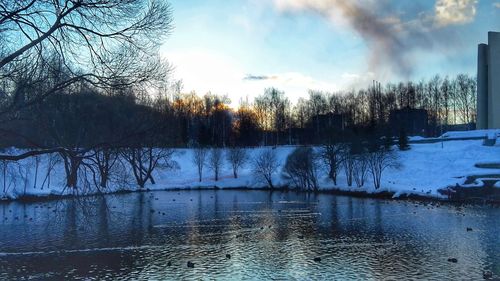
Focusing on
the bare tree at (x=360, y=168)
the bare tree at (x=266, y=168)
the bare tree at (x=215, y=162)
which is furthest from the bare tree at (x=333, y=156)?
the bare tree at (x=215, y=162)

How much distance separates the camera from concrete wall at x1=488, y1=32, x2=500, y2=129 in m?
73.2

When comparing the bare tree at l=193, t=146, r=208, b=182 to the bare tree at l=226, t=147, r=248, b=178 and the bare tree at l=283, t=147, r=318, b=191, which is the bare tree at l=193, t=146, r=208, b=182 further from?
the bare tree at l=283, t=147, r=318, b=191

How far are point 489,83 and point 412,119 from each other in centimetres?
2097

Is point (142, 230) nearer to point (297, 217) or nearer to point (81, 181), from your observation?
point (297, 217)

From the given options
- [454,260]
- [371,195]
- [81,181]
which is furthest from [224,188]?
[81,181]

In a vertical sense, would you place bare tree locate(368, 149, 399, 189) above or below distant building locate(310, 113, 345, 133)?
below

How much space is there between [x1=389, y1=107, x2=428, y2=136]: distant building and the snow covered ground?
1863cm

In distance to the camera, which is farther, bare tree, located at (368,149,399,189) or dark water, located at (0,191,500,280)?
bare tree, located at (368,149,399,189)

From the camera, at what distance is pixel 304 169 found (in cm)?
5938

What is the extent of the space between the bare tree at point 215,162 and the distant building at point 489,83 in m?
43.7

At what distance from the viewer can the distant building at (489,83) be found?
241 feet

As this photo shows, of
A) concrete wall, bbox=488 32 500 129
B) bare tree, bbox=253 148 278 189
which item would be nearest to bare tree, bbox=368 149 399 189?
bare tree, bbox=253 148 278 189

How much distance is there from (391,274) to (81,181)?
11024 millimetres

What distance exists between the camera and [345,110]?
102938 mm
